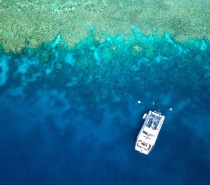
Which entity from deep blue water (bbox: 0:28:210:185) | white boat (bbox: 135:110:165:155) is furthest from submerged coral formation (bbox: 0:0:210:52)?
white boat (bbox: 135:110:165:155)

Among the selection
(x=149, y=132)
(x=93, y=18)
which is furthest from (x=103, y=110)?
(x=93, y=18)

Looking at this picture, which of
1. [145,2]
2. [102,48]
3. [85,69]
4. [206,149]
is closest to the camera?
[206,149]

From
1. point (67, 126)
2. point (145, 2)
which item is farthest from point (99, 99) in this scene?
point (145, 2)

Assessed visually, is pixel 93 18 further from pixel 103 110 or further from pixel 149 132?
pixel 149 132

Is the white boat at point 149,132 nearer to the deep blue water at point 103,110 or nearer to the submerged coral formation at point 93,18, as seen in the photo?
the deep blue water at point 103,110

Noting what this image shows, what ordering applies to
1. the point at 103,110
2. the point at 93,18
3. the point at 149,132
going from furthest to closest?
the point at 93,18, the point at 103,110, the point at 149,132

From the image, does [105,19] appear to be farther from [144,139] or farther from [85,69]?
[144,139]
